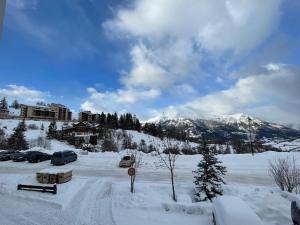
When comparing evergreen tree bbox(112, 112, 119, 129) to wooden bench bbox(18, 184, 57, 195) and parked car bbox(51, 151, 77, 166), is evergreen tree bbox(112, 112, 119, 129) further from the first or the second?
wooden bench bbox(18, 184, 57, 195)

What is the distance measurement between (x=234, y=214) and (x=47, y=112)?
150 meters

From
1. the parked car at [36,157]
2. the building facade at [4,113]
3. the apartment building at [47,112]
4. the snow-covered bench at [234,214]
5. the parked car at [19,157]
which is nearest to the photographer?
the snow-covered bench at [234,214]

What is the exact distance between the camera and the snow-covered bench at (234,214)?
8750mm

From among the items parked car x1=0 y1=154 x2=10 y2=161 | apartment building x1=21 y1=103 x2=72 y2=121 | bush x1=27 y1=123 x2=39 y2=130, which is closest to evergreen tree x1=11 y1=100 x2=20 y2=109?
apartment building x1=21 y1=103 x2=72 y2=121

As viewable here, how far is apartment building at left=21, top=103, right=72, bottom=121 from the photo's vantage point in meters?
138

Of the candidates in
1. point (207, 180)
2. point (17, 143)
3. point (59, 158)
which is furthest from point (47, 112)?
point (207, 180)

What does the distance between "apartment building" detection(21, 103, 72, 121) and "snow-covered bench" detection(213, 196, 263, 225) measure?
139 metres

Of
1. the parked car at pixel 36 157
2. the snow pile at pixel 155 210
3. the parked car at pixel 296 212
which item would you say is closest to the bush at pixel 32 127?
the parked car at pixel 36 157

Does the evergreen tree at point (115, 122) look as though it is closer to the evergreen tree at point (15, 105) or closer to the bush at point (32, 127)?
the bush at point (32, 127)

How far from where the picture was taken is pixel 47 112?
477 feet

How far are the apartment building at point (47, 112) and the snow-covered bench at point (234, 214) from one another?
457ft

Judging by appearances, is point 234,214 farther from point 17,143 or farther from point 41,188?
point 17,143

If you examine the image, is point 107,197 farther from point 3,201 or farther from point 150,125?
point 150,125

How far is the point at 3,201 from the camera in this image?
15758 mm
